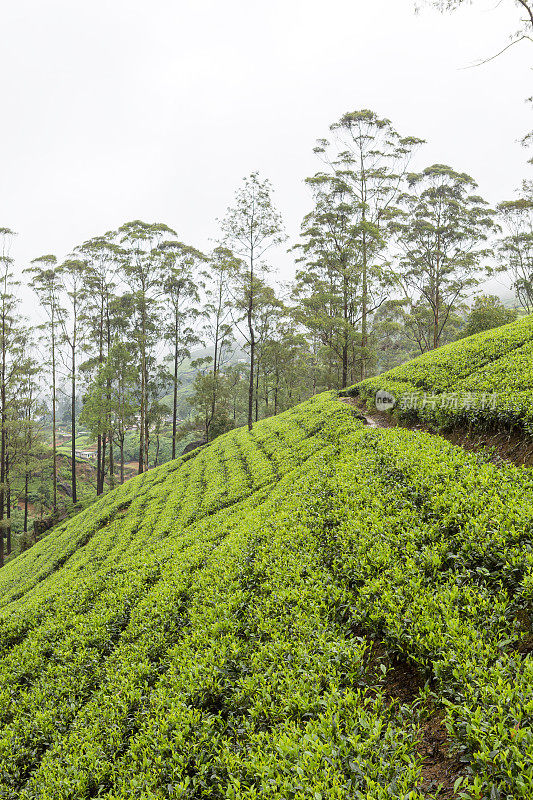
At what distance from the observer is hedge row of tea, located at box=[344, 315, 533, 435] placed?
284 inches

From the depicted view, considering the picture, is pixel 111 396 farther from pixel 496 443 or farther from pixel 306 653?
pixel 306 653

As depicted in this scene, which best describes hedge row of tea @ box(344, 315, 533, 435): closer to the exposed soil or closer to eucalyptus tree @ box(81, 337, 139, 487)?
the exposed soil

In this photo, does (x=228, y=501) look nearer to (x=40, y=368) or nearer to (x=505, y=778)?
(x=505, y=778)

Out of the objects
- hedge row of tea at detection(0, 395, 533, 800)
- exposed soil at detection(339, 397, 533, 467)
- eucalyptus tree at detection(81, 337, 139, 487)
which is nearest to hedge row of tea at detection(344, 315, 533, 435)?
exposed soil at detection(339, 397, 533, 467)

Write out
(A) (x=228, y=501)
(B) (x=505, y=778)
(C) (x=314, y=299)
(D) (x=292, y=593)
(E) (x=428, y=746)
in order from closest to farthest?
(B) (x=505, y=778)
(E) (x=428, y=746)
(D) (x=292, y=593)
(A) (x=228, y=501)
(C) (x=314, y=299)

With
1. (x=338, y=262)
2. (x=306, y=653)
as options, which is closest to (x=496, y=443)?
(x=306, y=653)

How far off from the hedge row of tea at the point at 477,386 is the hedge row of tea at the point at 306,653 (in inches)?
45.8

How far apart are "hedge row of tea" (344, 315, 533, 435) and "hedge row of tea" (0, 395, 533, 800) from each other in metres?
1.16

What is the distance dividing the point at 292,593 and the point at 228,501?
676 cm

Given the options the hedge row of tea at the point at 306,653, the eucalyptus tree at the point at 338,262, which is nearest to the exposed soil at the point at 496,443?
the hedge row of tea at the point at 306,653

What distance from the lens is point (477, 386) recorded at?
8859mm

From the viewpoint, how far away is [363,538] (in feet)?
17.4

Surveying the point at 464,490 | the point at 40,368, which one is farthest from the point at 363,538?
the point at 40,368

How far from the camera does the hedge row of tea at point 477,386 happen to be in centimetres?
722
